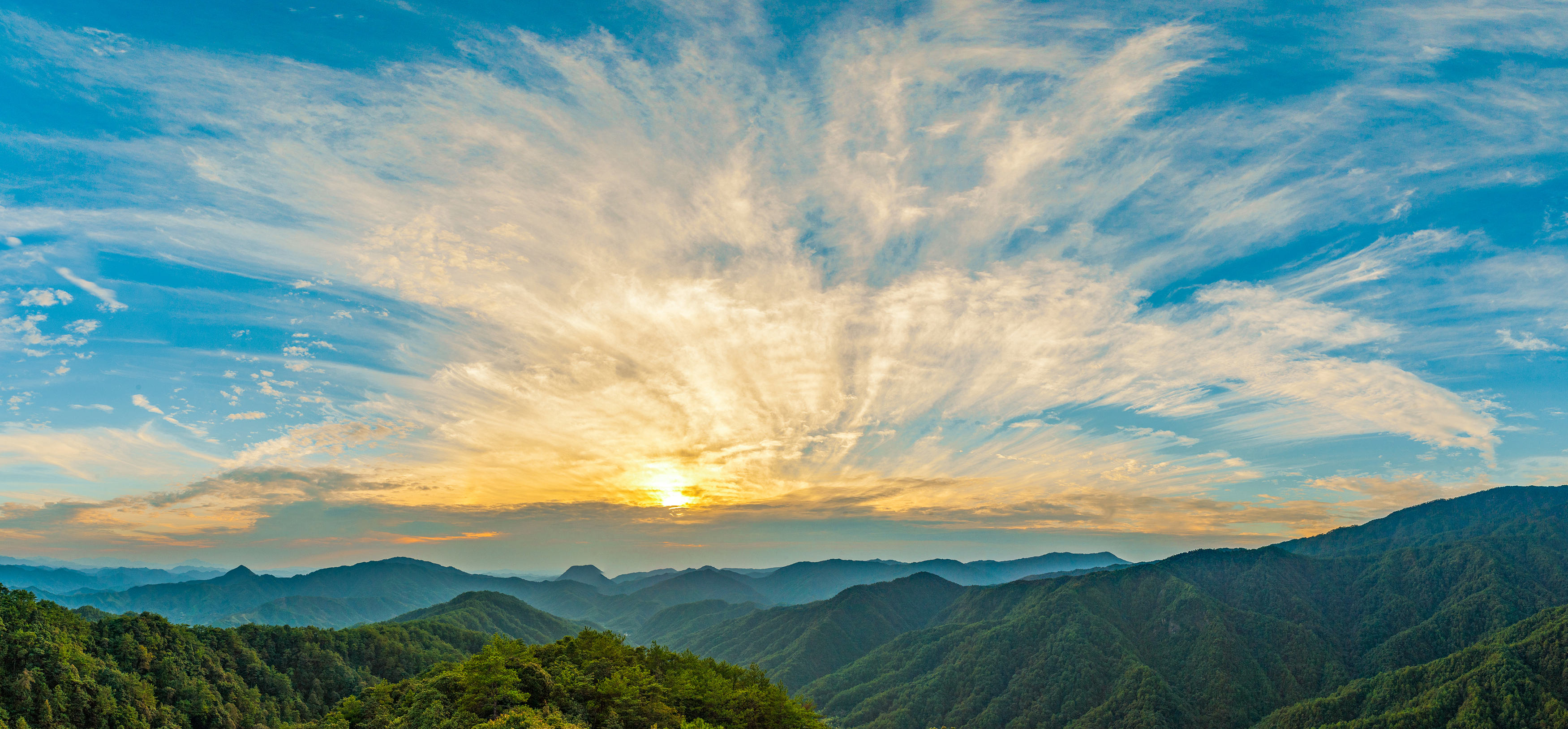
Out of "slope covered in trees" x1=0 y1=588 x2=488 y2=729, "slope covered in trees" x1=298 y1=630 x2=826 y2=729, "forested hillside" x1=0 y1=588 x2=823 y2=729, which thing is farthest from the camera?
"slope covered in trees" x1=0 y1=588 x2=488 y2=729

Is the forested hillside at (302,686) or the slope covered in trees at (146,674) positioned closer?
the forested hillside at (302,686)

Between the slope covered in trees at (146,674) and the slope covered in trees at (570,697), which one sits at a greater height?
the slope covered in trees at (570,697)

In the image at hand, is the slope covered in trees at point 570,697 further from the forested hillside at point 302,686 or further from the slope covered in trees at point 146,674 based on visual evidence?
the slope covered in trees at point 146,674

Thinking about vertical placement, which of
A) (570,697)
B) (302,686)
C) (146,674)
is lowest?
(302,686)

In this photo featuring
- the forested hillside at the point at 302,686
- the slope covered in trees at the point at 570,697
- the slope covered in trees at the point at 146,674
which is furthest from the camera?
the slope covered in trees at the point at 146,674

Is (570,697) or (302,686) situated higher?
(570,697)

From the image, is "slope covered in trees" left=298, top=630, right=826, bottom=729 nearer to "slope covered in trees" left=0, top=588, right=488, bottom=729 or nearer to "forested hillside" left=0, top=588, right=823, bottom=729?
"forested hillside" left=0, top=588, right=823, bottom=729

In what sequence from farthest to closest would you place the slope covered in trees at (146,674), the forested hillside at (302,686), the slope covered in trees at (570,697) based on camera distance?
the slope covered in trees at (146,674) < the forested hillside at (302,686) < the slope covered in trees at (570,697)

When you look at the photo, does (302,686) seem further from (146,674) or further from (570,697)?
(570,697)

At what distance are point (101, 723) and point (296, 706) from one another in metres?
77.7

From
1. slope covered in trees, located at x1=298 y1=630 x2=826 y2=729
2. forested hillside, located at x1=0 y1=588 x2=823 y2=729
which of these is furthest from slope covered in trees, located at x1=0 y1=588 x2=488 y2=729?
slope covered in trees, located at x1=298 y1=630 x2=826 y2=729

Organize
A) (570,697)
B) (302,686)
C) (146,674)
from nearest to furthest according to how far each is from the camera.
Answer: (570,697), (146,674), (302,686)

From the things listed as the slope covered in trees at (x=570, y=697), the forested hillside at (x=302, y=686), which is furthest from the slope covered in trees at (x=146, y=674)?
the slope covered in trees at (x=570, y=697)

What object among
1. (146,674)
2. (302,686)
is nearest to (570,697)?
(146,674)
